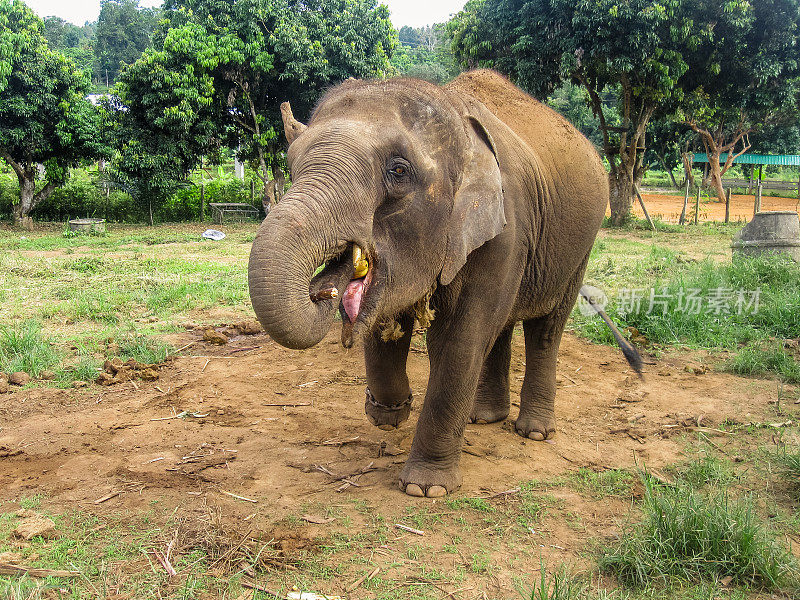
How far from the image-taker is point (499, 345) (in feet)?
18.7

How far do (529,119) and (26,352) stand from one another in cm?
492

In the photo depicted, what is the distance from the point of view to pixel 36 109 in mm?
17922

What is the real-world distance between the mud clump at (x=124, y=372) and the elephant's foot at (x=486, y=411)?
2840 millimetres

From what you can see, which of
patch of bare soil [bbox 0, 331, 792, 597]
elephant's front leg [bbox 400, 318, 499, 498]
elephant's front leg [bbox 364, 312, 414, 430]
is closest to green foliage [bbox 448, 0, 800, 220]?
patch of bare soil [bbox 0, 331, 792, 597]

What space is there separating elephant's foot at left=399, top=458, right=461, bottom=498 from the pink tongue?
1354 millimetres

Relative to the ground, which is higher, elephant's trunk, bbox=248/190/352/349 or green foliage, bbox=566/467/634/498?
elephant's trunk, bbox=248/190/352/349

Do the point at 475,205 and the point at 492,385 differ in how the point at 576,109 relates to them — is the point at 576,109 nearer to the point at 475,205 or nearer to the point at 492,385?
the point at 492,385

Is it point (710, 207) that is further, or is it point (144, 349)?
point (710, 207)

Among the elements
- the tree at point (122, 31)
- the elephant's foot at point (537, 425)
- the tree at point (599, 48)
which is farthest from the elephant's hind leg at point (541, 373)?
the tree at point (122, 31)

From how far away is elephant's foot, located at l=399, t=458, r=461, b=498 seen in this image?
14.0ft

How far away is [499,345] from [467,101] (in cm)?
221

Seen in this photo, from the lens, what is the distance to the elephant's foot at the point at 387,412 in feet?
16.0

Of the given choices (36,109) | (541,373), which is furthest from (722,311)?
(36,109)

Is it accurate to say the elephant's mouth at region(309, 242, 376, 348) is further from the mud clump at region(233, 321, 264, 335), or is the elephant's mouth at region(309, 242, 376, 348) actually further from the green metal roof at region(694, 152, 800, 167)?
the green metal roof at region(694, 152, 800, 167)
